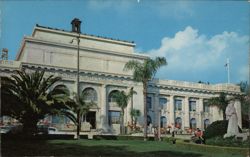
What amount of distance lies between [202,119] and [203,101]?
3343 mm

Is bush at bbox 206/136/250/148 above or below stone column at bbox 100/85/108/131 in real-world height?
below

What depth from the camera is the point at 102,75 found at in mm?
53125

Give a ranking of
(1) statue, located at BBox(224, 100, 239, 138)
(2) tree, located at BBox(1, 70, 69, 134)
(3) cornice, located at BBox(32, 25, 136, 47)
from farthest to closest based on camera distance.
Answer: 1. (3) cornice, located at BBox(32, 25, 136, 47)
2. (1) statue, located at BBox(224, 100, 239, 138)
3. (2) tree, located at BBox(1, 70, 69, 134)

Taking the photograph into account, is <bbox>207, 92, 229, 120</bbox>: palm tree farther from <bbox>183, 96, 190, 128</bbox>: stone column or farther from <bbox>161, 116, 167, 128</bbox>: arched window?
<bbox>161, 116, 167, 128</bbox>: arched window

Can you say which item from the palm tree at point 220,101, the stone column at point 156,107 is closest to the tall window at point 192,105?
the palm tree at point 220,101

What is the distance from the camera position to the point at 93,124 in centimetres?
5209

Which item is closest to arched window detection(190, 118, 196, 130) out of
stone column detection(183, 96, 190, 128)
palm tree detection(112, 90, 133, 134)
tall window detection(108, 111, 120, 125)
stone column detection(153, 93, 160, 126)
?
stone column detection(183, 96, 190, 128)

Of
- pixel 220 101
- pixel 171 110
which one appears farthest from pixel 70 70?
pixel 220 101

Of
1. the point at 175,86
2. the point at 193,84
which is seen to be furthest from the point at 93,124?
the point at 193,84

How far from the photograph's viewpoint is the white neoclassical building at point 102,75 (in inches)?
1986

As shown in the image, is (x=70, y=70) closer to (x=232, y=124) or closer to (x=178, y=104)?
(x=178, y=104)

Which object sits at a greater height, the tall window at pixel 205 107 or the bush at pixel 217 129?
the tall window at pixel 205 107

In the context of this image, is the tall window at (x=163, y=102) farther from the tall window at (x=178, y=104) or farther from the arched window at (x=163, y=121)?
the tall window at (x=178, y=104)

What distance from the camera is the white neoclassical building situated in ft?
165
